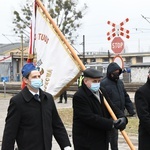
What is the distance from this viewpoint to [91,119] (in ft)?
17.5

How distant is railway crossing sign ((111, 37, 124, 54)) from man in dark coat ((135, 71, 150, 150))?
22.6 feet

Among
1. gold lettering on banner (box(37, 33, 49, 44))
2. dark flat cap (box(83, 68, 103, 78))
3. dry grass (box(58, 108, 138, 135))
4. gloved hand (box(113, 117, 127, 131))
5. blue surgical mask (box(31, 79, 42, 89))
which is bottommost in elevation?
dry grass (box(58, 108, 138, 135))

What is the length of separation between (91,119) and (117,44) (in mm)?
7664

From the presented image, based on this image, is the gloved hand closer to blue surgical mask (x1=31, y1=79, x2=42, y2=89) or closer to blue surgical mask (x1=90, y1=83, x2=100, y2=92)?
blue surgical mask (x1=90, y1=83, x2=100, y2=92)

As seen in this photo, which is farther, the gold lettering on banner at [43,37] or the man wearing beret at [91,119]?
the gold lettering on banner at [43,37]

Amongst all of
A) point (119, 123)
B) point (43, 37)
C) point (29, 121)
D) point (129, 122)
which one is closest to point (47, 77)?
point (43, 37)

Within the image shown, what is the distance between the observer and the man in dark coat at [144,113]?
5.73m

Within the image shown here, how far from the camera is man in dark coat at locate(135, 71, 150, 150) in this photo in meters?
5.73

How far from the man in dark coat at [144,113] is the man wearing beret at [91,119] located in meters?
0.34

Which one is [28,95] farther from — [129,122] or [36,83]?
[129,122]

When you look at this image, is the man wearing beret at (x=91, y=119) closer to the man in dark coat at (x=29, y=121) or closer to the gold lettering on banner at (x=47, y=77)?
the man in dark coat at (x=29, y=121)

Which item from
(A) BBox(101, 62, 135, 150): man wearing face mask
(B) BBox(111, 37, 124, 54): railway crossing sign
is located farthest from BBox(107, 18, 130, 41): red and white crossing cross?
(A) BBox(101, 62, 135, 150): man wearing face mask

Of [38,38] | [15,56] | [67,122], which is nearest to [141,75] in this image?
[15,56]

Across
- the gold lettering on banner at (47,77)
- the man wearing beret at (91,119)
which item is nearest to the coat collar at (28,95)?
the man wearing beret at (91,119)
